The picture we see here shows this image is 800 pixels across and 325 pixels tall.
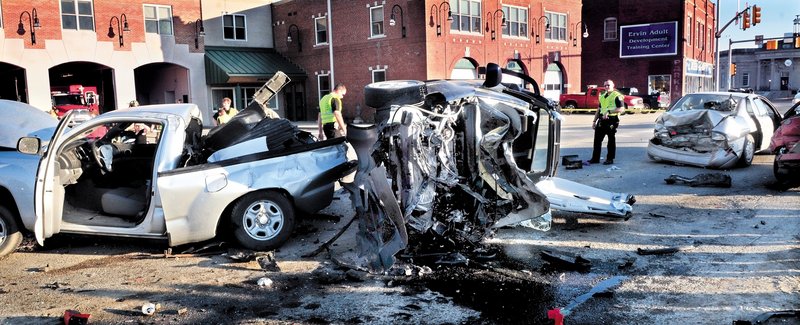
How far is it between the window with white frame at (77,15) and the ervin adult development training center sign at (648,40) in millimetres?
35305

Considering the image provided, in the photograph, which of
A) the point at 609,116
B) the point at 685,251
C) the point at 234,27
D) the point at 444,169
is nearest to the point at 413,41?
the point at 234,27

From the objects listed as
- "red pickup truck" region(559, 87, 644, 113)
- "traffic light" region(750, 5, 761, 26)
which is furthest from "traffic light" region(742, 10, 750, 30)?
"red pickup truck" region(559, 87, 644, 113)

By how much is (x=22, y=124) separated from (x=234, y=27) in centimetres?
2807

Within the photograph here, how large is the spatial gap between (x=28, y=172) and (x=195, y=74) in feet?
87.2

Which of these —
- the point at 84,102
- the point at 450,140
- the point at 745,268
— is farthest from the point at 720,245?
the point at 84,102

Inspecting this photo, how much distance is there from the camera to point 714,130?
1136 centimetres

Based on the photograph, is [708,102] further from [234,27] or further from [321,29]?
[234,27]

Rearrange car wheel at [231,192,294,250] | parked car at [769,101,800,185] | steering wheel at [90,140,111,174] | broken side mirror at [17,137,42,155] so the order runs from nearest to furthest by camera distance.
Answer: broken side mirror at [17,137,42,155], car wheel at [231,192,294,250], steering wheel at [90,140,111,174], parked car at [769,101,800,185]

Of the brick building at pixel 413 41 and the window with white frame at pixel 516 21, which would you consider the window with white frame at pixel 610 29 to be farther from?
the window with white frame at pixel 516 21

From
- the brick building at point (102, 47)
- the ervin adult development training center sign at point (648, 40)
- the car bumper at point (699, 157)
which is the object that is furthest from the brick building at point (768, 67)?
the car bumper at point (699, 157)

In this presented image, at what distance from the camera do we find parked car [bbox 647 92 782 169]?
1131 centimetres

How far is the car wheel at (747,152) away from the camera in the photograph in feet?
37.7

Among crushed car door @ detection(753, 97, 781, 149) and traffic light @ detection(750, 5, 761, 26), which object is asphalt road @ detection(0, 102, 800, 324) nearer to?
crushed car door @ detection(753, 97, 781, 149)

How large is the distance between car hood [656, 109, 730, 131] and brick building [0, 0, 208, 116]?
2516 centimetres
